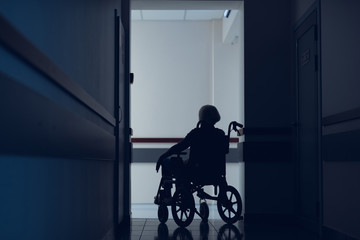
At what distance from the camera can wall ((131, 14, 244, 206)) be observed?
7859 mm

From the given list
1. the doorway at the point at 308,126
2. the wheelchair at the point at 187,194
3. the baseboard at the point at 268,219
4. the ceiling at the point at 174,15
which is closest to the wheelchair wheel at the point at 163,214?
the wheelchair at the point at 187,194

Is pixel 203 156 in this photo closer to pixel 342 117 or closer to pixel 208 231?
pixel 208 231

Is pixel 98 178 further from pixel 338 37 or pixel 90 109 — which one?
pixel 338 37

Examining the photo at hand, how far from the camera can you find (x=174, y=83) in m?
8.03

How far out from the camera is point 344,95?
345cm

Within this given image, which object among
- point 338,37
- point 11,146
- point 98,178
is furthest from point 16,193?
point 338,37

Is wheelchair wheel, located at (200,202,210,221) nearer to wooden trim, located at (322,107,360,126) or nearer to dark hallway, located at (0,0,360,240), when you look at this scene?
dark hallway, located at (0,0,360,240)

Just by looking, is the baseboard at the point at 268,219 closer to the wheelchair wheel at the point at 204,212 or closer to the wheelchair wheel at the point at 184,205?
the wheelchair wheel at the point at 204,212

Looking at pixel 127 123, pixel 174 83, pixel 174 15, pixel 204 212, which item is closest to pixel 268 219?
pixel 204 212

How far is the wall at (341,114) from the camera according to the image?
10.7 feet

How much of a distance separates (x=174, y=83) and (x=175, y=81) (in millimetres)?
36

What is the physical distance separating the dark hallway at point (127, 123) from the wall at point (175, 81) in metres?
2.57

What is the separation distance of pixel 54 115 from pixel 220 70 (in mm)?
6257

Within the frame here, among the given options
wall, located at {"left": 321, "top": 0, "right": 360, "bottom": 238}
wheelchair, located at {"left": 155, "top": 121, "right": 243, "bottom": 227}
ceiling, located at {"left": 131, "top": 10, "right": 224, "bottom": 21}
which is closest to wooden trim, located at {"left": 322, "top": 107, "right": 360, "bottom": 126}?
wall, located at {"left": 321, "top": 0, "right": 360, "bottom": 238}
